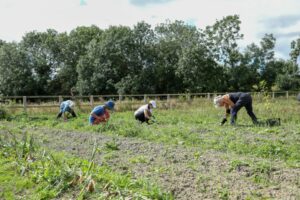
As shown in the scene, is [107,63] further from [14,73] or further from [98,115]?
[98,115]

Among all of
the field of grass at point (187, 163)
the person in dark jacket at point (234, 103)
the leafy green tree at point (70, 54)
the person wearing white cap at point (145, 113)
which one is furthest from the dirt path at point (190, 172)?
the leafy green tree at point (70, 54)

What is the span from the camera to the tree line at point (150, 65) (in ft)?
139

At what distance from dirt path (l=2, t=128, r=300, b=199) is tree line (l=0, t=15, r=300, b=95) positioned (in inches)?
1323

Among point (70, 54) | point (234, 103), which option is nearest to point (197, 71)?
point (70, 54)

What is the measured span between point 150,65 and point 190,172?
1591 inches

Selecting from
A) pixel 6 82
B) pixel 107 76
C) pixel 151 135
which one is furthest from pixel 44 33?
pixel 151 135

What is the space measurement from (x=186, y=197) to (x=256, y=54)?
4466 centimetres

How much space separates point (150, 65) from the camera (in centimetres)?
4559

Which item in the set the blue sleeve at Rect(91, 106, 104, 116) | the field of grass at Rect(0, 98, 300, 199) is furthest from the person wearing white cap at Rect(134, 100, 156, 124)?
the field of grass at Rect(0, 98, 300, 199)

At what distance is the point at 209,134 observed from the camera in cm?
984

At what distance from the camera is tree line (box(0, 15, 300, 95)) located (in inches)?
1671

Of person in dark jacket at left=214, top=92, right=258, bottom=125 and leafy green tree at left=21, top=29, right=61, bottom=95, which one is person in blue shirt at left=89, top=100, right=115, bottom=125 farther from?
leafy green tree at left=21, top=29, right=61, bottom=95

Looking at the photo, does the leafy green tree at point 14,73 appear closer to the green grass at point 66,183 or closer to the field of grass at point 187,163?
the field of grass at point 187,163

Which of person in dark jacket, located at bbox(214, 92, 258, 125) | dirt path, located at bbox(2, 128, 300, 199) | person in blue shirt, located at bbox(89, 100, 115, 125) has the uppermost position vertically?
person in dark jacket, located at bbox(214, 92, 258, 125)
